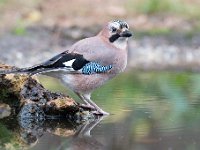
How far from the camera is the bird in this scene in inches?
364

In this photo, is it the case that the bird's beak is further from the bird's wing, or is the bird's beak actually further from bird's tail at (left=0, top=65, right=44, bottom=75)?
bird's tail at (left=0, top=65, right=44, bottom=75)

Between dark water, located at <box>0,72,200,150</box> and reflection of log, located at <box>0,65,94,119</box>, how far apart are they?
0.18 meters

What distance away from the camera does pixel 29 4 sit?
17.8 metres

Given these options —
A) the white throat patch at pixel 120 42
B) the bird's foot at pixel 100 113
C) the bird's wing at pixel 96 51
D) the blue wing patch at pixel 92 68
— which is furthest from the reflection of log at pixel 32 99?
the white throat patch at pixel 120 42

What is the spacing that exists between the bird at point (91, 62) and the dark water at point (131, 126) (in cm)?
36

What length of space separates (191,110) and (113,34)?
4.24 ft

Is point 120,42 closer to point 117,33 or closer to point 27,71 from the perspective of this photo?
point 117,33

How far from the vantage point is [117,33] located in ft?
31.8

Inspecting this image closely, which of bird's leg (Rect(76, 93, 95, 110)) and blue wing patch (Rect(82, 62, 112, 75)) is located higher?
blue wing patch (Rect(82, 62, 112, 75))

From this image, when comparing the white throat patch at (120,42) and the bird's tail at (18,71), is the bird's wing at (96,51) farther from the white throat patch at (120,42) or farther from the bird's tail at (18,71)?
the bird's tail at (18,71)

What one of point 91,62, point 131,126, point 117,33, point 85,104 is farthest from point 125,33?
point 131,126

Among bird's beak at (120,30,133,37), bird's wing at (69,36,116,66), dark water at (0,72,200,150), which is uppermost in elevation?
bird's beak at (120,30,133,37)

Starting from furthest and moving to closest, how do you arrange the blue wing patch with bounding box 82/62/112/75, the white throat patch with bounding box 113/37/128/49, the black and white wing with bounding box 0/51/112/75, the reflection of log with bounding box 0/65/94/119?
the white throat patch with bounding box 113/37/128/49 < the blue wing patch with bounding box 82/62/112/75 < the reflection of log with bounding box 0/65/94/119 < the black and white wing with bounding box 0/51/112/75

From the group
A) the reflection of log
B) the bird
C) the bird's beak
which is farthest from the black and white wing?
the bird's beak
